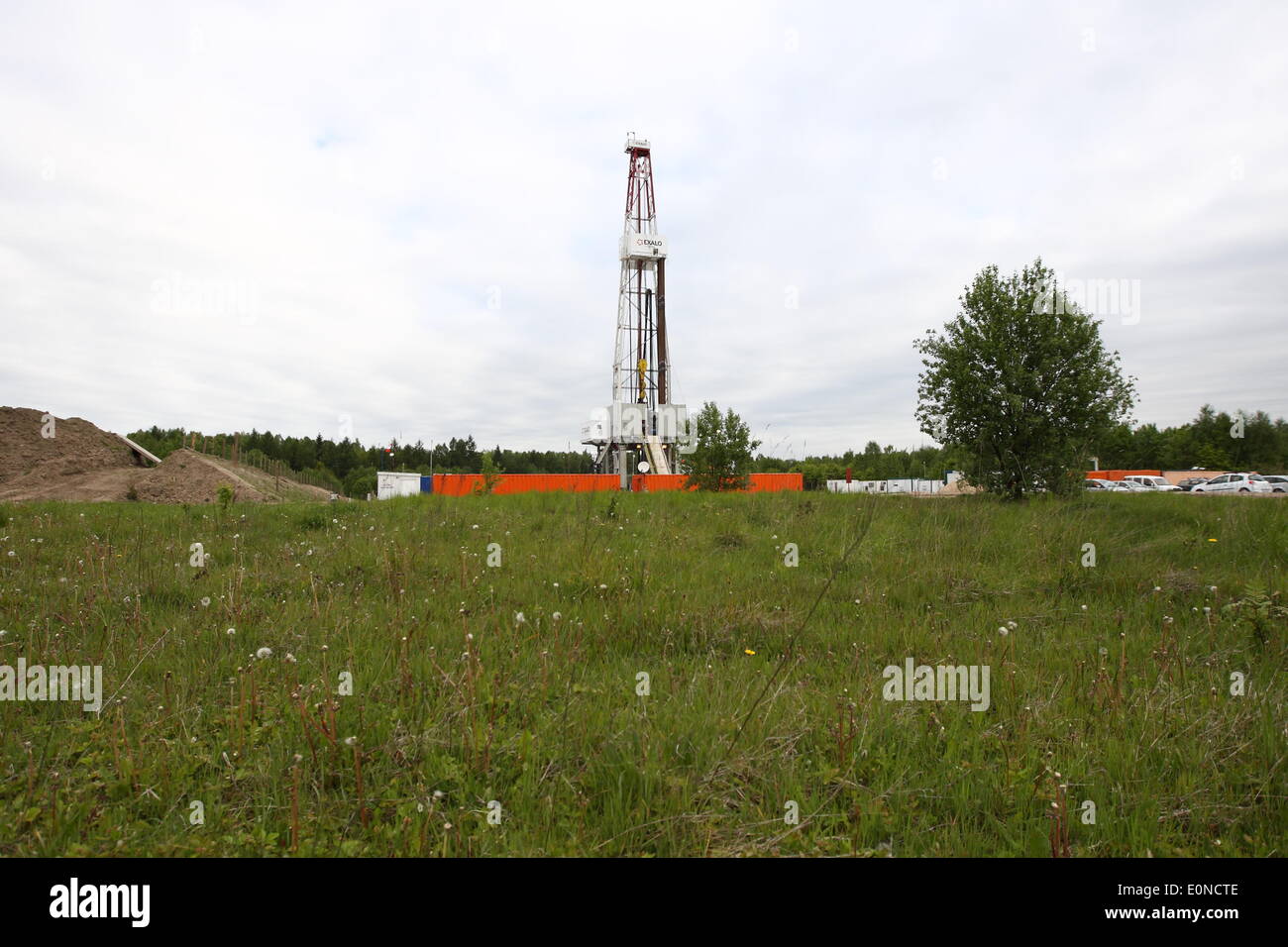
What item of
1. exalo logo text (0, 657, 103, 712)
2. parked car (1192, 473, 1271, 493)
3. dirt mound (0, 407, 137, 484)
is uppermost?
dirt mound (0, 407, 137, 484)

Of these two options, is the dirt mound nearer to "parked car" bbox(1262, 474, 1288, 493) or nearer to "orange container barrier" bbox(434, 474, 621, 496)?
"orange container barrier" bbox(434, 474, 621, 496)

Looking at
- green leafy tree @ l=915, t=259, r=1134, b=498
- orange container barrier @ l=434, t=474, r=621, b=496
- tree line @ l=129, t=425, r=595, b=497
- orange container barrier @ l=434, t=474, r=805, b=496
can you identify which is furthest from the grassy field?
tree line @ l=129, t=425, r=595, b=497

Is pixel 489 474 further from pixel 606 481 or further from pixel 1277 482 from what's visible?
pixel 1277 482

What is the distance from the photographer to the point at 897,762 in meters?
3.19

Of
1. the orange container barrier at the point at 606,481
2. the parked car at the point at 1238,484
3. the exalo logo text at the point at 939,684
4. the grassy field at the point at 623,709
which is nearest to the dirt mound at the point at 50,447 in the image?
the orange container barrier at the point at 606,481

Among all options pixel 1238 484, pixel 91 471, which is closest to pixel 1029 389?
pixel 91 471

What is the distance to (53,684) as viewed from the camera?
3768 millimetres

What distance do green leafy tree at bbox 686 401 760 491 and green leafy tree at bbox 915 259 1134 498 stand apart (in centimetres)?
674

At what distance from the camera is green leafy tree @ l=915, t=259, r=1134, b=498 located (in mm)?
13047

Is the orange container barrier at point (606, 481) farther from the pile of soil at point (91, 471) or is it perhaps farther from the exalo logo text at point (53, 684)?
the exalo logo text at point (53, 684)
